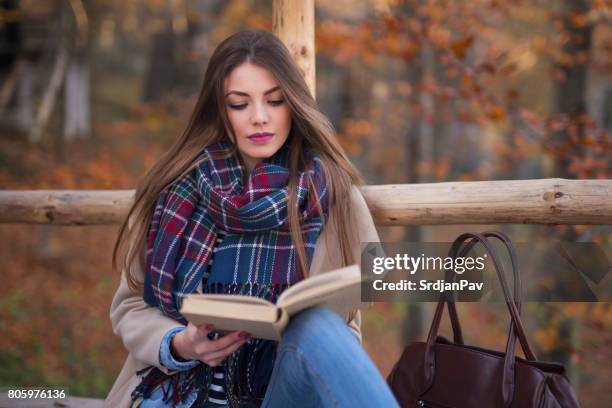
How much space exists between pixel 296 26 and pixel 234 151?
0.82 metres

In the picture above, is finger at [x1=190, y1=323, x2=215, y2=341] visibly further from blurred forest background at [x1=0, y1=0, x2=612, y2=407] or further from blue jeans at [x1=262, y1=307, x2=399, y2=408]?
blurred forest background at [x1=0, y1=0, x2=612, y2=407]

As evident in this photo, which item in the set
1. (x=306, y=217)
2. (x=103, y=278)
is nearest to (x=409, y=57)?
(x=306, y=217)

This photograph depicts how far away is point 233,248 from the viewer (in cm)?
213

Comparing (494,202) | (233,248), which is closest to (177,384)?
(233,248)

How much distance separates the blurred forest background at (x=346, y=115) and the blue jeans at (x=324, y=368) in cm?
289

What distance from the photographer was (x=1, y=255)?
24.4 feet

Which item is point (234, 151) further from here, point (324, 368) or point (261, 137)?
point (324, 368)

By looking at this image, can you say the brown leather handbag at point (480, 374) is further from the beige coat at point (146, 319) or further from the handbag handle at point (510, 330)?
the beige coat at point (146, 319)

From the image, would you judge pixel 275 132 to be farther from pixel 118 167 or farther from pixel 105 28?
pixel 105 28

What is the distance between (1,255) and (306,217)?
20.9 feet

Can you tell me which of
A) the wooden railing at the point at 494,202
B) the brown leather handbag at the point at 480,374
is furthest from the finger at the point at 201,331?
the wooden railing at the point at 494,202

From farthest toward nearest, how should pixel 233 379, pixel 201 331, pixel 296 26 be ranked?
1. pixel 296 26
2. pixel 233 379
3. pixel 201 331

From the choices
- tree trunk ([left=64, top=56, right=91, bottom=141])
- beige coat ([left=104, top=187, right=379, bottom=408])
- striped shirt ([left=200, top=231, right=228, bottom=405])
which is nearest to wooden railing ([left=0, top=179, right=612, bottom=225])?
beige coat ([left=104, top=187, right=379, bottom=408])

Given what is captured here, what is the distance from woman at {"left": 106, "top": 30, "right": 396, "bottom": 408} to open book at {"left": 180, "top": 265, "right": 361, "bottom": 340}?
0.42 meters
